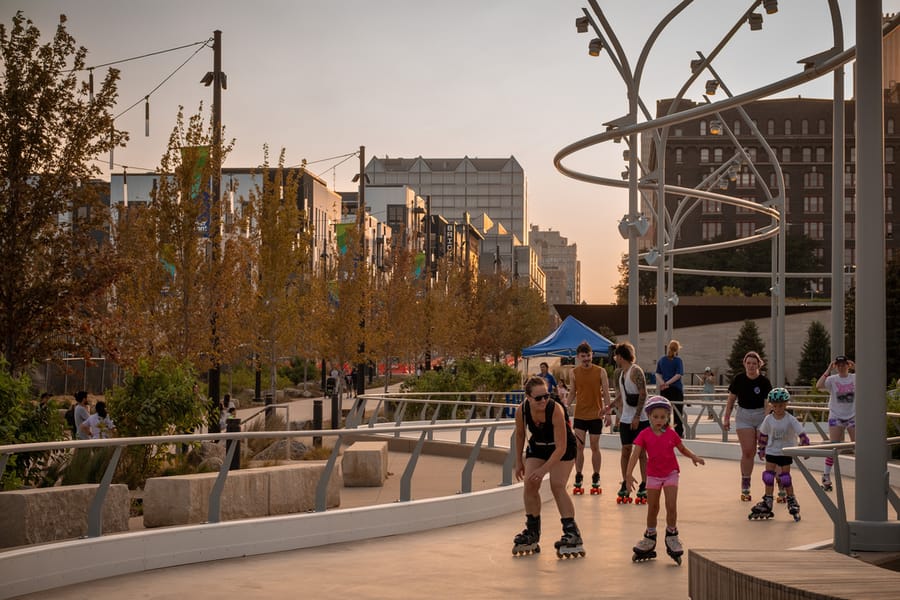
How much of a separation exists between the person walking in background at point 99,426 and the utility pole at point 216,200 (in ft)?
12.4

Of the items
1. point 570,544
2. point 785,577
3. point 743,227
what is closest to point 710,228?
point 743,227

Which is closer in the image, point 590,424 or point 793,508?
point 793,508

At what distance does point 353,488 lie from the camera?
12609mm

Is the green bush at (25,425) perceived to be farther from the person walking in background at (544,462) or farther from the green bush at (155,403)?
the person walking in background at (544,462)

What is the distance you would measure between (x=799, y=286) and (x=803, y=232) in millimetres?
9561

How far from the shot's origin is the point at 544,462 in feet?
34.4

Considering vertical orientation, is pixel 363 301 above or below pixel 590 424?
above

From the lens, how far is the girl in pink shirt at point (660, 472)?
10.1 metres

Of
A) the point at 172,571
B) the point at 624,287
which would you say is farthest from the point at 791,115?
the point at 172,571

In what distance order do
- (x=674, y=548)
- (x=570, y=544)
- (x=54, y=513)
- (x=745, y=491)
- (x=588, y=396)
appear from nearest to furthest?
(x=54, y=513) → (x=674, y=548) → (x=570, y=544) → (x=745, y=491) → (x=588, y=396)

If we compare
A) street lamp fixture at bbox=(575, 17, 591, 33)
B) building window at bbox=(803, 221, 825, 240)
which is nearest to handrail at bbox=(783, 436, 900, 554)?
street lamp fixture at bbox=(575, 17, 591, 33)

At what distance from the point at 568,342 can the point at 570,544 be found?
2918 centimetres

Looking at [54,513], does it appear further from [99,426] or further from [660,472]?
[99,426]

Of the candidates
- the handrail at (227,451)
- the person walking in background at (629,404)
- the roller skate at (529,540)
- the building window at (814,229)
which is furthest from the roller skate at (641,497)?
the building window at (814,229)
